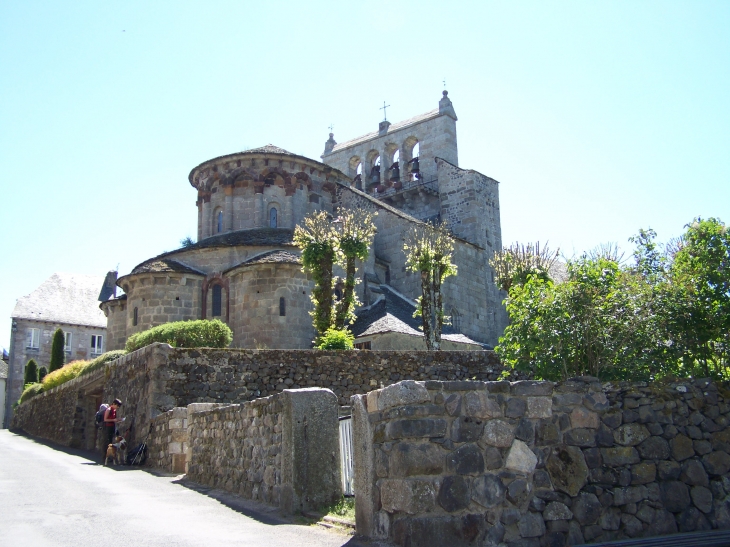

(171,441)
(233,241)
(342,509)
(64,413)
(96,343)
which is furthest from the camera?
(96,343)

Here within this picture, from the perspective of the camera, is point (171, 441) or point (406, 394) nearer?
point (406, 394)

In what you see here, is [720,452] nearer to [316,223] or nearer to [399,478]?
[399,478]

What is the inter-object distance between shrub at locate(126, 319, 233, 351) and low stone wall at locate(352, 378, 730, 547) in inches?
605

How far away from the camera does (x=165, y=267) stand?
90.6 feet

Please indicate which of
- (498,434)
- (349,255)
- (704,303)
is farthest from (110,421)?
(704,303)

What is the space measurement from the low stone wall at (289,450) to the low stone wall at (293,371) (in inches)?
245

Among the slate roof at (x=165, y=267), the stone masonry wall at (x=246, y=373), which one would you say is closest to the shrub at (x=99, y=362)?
the stone masonry wall at (x=246, y=373)

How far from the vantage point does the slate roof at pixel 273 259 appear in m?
26.2

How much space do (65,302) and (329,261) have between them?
3404 cm

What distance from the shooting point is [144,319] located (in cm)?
2691

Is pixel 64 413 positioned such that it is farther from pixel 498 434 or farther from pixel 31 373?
pixel 31 373

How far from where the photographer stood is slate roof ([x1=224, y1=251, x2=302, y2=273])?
2620 cm

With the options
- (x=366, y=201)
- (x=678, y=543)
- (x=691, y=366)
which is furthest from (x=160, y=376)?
(x=366, y=201)

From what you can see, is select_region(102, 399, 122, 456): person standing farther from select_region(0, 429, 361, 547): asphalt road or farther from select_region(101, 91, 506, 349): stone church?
select_region(101, 91, 506, 349): stone church
